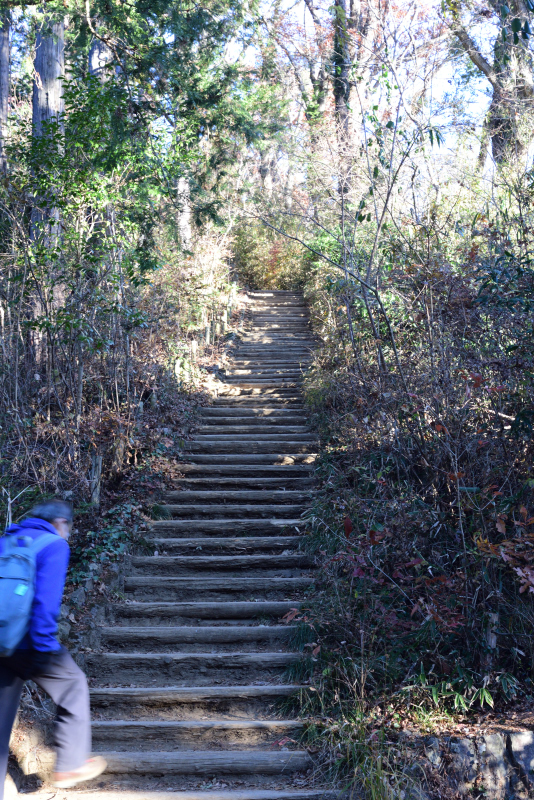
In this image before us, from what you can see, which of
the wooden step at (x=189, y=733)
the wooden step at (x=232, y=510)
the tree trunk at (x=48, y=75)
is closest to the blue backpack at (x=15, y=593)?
the wooden step at (x=189, y=733)

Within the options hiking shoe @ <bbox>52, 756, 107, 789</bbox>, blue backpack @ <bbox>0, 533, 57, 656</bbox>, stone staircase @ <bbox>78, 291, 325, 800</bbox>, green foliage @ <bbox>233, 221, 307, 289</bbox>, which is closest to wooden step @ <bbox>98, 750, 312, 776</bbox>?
stone staircase @ <bbox>78, 291, 325, 800</bbox>

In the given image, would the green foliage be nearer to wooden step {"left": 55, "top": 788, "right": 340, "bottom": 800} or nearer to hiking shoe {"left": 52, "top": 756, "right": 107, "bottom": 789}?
wooden step {"left": 55, "top": 788, "right": 340, "bottom": 800}

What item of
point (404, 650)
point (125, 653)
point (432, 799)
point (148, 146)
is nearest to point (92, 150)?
point (148, 146)

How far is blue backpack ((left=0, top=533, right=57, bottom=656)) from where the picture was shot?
2934 mm

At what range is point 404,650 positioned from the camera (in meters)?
4.57

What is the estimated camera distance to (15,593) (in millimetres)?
2957

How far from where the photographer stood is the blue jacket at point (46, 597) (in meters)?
3.07

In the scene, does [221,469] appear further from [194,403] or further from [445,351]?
[445,351]

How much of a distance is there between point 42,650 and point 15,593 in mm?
345

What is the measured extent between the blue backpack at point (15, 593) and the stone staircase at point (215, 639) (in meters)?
1.69

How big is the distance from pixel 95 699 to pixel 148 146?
21.8 ft

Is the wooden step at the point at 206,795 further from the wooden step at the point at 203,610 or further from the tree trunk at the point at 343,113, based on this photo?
the tree trunk at the point at 343,113

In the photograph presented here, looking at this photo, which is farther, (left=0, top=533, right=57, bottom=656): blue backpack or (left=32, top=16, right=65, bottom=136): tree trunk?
(left=32, top=16, right=65, bottom=136): tree trunk

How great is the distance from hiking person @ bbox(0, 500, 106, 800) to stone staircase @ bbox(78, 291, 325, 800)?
99 cm
